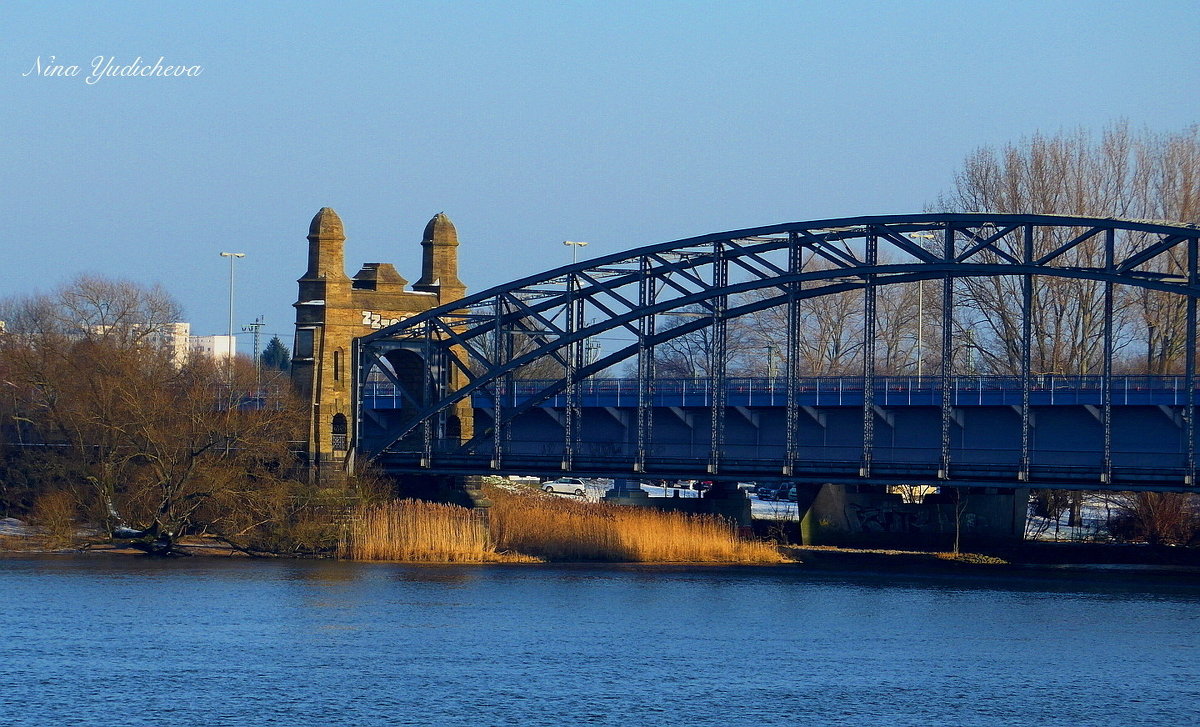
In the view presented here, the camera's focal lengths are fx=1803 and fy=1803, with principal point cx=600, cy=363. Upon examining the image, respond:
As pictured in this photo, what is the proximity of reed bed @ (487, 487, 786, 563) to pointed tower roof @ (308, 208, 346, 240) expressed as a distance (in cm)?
1172

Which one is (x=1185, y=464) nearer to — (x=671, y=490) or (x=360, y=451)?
(x=360, y=451)

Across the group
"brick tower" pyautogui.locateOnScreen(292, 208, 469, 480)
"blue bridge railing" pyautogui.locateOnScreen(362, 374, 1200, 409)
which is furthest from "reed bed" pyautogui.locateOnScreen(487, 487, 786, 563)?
"brick tower" pyautogui.locateOnScreen(292, 208, 469, 480)

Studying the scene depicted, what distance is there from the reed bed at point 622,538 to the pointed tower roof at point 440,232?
38.1 ft

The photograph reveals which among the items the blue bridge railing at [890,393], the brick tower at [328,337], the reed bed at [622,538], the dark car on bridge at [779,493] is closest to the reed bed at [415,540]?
the reed bed at [622,538]

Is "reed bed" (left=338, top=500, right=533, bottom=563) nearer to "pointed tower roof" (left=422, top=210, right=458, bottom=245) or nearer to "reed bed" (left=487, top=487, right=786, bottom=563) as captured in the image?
"reed bed" (left=487, top=487, right=786, bottom=563)

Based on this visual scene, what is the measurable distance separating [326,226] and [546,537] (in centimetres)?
1371

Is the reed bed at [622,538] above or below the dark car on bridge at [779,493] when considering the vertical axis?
below

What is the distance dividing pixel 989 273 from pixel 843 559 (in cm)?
1608

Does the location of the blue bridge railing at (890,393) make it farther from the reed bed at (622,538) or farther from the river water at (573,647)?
the river water at (573,647)

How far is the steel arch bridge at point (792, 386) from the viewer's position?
172ft

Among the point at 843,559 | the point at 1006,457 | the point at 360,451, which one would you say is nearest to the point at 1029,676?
the point at 1006,457

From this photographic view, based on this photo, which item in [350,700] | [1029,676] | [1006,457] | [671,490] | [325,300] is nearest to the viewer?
[350,700]

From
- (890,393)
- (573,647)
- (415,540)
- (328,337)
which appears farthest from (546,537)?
(573,647)

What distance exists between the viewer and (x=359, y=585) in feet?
169
